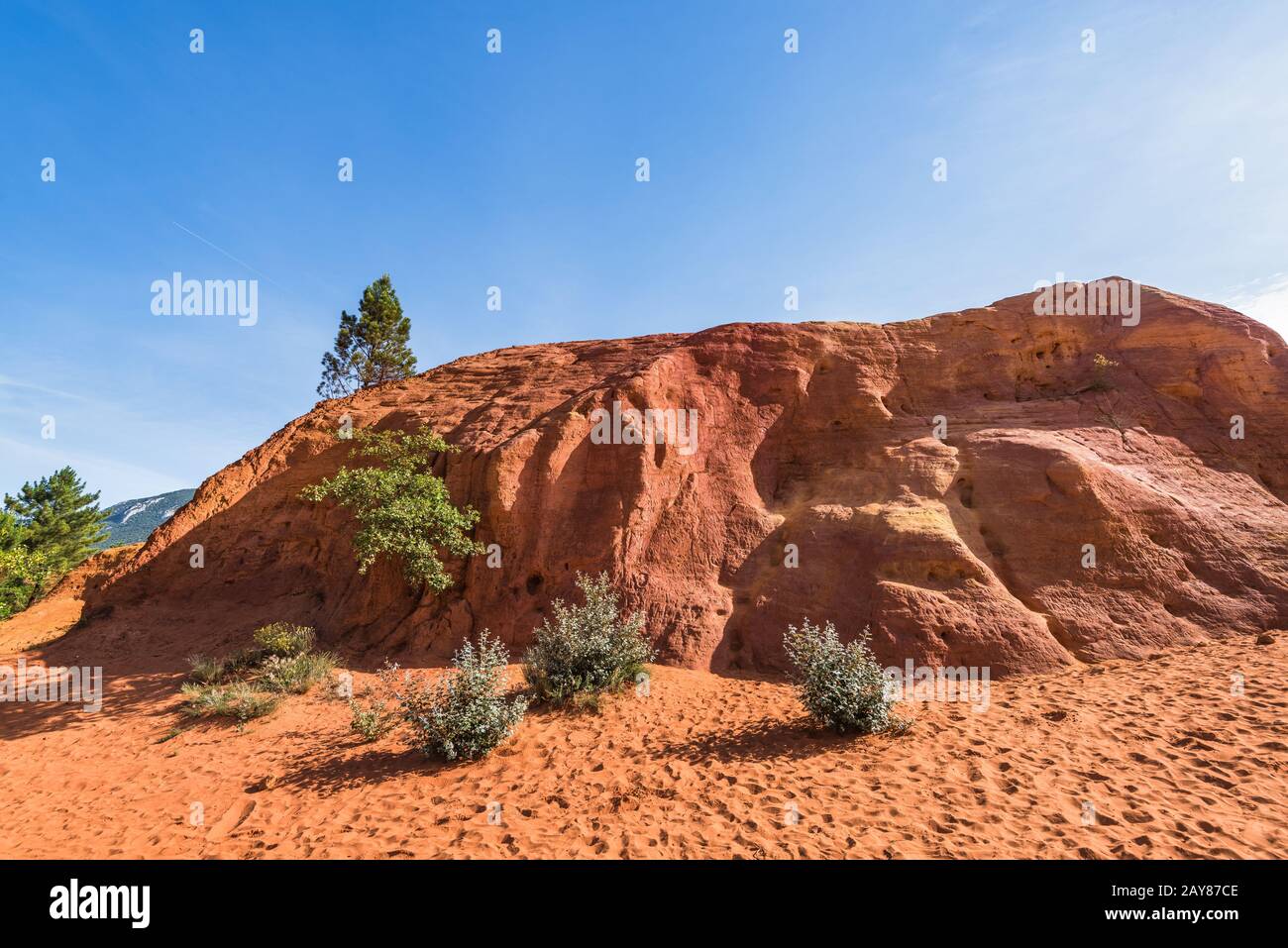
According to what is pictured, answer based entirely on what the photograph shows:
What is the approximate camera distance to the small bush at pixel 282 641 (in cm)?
1045

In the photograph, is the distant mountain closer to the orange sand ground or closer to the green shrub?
the green shrub

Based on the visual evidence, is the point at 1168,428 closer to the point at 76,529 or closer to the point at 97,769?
the point at 97,769

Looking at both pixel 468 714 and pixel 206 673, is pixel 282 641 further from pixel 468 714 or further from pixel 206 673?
pixel 468 714

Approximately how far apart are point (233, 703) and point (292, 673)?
103cm

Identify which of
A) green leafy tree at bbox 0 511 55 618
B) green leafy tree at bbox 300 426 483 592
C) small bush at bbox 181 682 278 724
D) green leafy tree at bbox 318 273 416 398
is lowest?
small bush at bbox 181 682 278 724

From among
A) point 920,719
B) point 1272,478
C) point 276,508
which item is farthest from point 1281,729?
point 276,508

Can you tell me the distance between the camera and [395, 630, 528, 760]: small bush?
21.3ft

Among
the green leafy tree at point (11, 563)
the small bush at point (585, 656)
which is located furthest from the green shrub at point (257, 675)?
the green leafy tree at point (11, 563)

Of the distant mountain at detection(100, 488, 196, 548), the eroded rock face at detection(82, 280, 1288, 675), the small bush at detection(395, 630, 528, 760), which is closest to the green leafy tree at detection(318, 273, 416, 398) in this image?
the eroded rock face at detection(82, 280, 1288, 675)

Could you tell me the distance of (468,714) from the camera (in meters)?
6.57

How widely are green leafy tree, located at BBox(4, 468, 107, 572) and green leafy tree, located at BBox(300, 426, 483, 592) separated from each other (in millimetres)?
29850

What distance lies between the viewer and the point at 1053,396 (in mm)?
12711

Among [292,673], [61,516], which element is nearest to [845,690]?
[292,673]

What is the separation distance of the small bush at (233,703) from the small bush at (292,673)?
0.98ft
